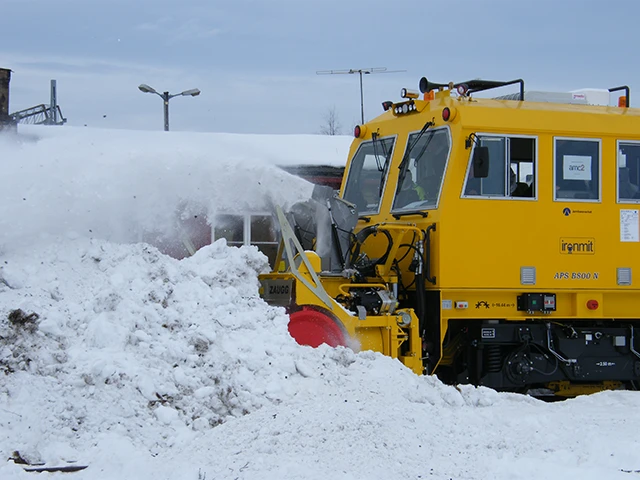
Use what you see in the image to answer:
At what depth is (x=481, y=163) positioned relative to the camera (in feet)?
27.2

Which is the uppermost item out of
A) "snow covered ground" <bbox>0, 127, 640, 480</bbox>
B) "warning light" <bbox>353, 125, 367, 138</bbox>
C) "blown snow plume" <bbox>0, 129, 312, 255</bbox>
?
"warning light" <bbox>353, 125, 367, 138</bbox>

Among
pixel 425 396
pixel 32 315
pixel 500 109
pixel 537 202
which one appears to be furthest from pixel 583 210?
pixel 32 315

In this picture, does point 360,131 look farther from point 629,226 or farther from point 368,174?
point 629,226

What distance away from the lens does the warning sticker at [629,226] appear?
8945 mm

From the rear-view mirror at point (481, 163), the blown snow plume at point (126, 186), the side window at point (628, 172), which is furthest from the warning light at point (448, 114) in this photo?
the side window at point (628, 172)

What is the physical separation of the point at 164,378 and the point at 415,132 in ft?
14.2

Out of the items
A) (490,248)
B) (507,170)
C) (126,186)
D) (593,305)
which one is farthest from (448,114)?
(126,186)

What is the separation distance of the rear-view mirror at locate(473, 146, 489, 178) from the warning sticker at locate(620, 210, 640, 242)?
1.74 metres

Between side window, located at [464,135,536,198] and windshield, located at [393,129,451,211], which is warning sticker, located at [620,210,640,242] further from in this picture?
windshield, located at [393,129,451,211]

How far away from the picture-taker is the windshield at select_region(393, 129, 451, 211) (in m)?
8.63

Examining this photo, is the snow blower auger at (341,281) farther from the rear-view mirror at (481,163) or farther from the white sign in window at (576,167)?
the white sign in window at (576,167)

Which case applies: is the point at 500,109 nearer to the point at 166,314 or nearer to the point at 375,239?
the point at 375,239

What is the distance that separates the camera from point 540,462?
5848 millimetres

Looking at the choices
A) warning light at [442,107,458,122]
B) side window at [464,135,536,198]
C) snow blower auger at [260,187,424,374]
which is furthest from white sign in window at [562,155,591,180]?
snow blower auger at [260,187,424,374]
